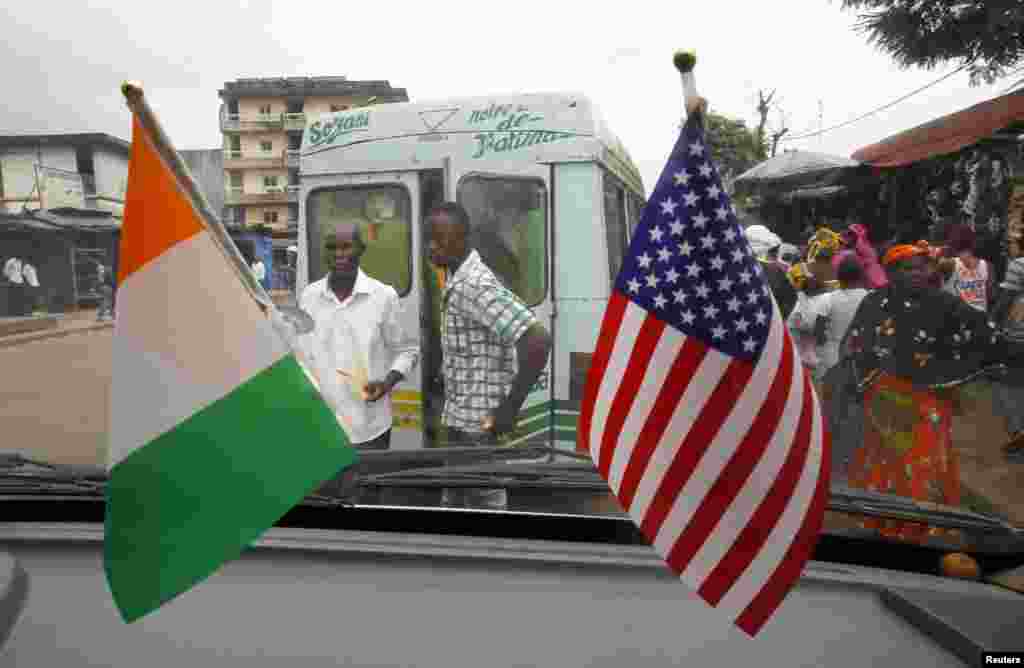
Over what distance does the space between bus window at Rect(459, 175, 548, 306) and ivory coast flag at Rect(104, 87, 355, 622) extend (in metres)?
3.04

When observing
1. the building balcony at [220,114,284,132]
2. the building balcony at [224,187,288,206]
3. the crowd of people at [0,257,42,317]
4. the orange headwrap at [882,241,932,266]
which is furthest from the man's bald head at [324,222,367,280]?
the orange headwrap at [882,241,932,266]

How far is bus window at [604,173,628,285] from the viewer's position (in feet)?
15.0

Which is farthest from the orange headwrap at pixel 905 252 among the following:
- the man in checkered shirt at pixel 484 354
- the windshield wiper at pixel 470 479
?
the windshield wiper at pixel 470 479

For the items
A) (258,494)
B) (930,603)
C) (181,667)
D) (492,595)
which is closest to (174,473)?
(258,494)

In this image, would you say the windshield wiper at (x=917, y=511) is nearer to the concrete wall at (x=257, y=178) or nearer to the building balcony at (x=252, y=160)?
the building balcony at (x=252, y=160)

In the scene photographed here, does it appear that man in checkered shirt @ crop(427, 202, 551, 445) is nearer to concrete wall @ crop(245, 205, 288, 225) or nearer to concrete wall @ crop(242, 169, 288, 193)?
concrete wall @ crop(245, 205, 288, 225)

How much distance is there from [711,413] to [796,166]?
8827 millimetres

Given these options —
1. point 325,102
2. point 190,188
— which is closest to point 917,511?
point 190,188

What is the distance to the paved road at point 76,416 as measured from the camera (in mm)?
3297

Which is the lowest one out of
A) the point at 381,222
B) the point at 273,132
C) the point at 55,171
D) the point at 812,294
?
the point at 812,294

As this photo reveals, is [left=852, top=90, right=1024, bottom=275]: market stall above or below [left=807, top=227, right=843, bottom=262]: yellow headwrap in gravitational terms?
above

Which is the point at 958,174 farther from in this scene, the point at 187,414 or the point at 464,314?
the point at 187,414

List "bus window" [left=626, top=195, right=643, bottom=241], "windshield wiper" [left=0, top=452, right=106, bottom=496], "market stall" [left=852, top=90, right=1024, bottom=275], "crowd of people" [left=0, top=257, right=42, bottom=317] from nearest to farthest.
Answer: "windshield wiper" [left=0, top=452, right=106, bottom=496]
"crowd of people" [left=0, top=257, right=42, bottom=317]
"bus window" [left=626, top=195, right=643, bottom=241]
"market stall" [left=852, top=90, right=1024, bottom=275]

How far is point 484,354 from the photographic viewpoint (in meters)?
3.72
